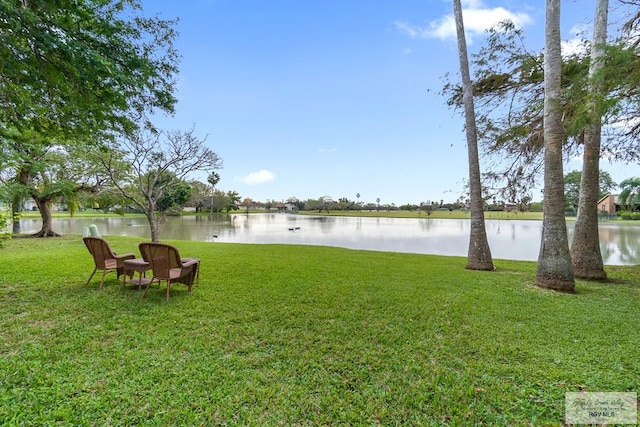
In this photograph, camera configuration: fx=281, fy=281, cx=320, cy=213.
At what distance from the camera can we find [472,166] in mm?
7871

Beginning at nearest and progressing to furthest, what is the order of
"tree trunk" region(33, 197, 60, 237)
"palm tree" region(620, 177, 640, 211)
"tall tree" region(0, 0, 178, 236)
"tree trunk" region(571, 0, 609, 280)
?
"tall tree" region(0, 0, 178, 236)
"tree trunk" region(571, 0, 609, 280)
"tree trunk" region(33, 197, 60, 237)
"palm tree" region(620, 177, 640, 211)

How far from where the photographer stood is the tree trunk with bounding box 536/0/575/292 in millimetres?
5379

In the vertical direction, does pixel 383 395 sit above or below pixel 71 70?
below

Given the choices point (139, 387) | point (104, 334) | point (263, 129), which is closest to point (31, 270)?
point (104, 334)

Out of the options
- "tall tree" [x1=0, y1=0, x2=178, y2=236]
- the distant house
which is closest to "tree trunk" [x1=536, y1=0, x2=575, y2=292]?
"tall tree" [x1=0, y1=0, x2=178, y2=236]

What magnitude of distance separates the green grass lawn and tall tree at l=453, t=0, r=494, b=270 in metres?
2.52

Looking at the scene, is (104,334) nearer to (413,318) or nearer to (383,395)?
(383,395)

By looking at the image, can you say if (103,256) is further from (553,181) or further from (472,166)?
(472,166)

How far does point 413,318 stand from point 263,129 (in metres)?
21.0

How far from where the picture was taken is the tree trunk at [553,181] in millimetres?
5379

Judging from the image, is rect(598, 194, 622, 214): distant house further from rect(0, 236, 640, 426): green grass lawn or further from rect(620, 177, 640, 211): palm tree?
rect(0, 236, 640, 426): green grass lawn

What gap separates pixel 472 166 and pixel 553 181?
245cm

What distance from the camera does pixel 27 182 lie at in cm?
1320

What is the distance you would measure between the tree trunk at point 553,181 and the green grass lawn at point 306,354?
0.48 meters
